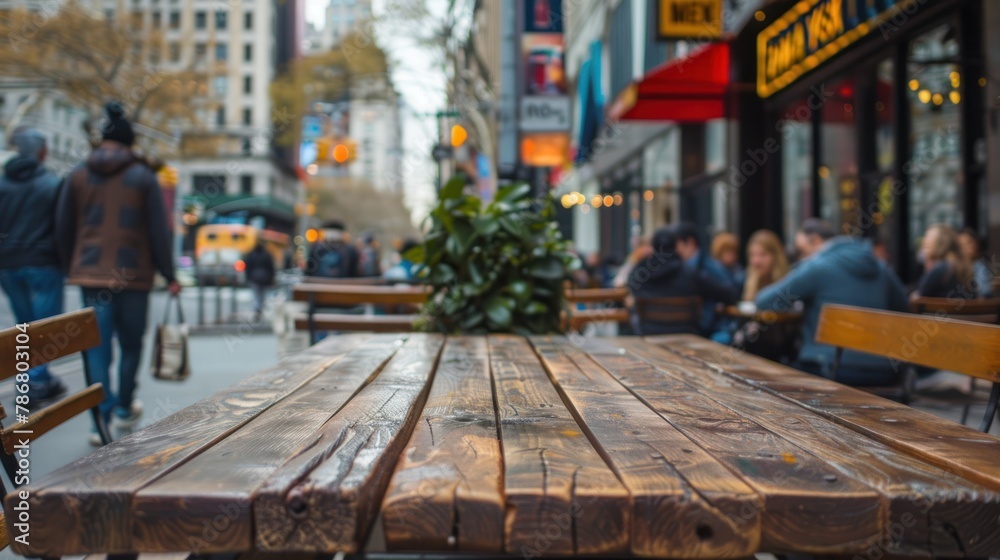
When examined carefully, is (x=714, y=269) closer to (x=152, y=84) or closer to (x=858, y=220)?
(x=858, y=220)

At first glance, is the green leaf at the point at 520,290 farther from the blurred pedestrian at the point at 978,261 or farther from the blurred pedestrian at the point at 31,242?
the blurred pedestrian at the point at 978,261

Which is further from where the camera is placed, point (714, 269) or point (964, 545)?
point (714, 269)

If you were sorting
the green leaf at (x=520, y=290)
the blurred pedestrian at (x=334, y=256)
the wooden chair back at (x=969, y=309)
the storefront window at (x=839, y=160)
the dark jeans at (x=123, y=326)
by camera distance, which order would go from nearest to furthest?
the green leaf at (x=520, y=290) < the dark jeans at (x=123, y=326) < the wooden chair back at (x=969, y=309) < the storefront window at (x=839, y=160) < the blurred pedestrian at (x=334, y=256)

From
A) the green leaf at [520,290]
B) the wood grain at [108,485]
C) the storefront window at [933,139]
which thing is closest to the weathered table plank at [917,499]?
the wood grain at [108,485]

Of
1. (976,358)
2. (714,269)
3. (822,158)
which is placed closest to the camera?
(976,358)

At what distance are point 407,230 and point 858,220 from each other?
8142cm

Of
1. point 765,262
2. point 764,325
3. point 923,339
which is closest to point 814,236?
point 764,325

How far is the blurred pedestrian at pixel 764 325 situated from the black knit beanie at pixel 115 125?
180 inches

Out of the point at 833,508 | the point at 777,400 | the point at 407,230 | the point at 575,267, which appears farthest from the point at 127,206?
the point at 407,230

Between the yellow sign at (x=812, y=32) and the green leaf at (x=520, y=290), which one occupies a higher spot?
the yellow sign at (x=812, y=32)

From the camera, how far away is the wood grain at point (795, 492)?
1.26 m

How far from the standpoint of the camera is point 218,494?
1265 millimetres

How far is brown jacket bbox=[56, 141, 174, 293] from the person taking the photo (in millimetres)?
5305

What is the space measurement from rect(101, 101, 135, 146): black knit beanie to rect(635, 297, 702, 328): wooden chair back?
3.75 metres
